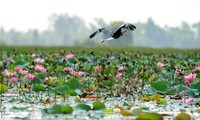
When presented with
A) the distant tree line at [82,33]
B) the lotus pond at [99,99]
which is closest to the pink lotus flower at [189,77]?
the lotus pond at [99,99]

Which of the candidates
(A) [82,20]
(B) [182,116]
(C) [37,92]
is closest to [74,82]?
(C) [37,92]

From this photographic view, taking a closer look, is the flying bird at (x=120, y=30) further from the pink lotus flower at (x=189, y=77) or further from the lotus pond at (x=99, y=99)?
the pink lotus flower at (x=189, y=77)

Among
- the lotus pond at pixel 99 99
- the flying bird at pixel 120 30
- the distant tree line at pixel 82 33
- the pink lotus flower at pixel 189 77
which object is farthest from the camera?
the distant tree line at pixel 82 33

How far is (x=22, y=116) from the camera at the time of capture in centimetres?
425

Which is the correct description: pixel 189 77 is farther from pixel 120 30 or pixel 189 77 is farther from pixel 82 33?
pixel 82 33

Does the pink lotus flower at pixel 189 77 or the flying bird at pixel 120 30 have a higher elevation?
the flying bird at pixel 120 30

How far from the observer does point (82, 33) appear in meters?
124

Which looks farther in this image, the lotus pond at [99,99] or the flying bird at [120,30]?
the flying bird at [120,30]

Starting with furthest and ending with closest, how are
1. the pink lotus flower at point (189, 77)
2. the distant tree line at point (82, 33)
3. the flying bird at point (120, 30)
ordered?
the distant tree line at point (82, 33)
the pink lotus flower at point (189, 77)
the flying bird at point (120, 30)

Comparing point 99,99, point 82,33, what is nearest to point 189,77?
point 99,99

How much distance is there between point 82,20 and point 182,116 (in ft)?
424

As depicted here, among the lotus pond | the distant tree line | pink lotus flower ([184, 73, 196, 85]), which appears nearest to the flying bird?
the lotus pond

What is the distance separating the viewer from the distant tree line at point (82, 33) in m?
106

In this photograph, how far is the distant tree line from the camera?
348 feet
